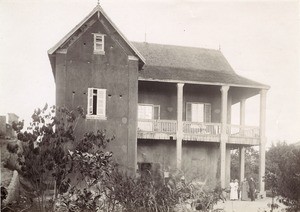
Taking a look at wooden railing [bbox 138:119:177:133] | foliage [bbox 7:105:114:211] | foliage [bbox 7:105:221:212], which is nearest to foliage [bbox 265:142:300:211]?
foliage [bbox 7:105:221:212]

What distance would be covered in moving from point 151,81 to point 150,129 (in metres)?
2.85

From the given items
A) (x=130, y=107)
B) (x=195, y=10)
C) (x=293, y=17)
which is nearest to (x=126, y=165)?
(x=130, y=107)

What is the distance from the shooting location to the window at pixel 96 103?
68.3 feet

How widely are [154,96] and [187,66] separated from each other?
2.91m

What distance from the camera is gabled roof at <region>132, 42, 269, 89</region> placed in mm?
23656

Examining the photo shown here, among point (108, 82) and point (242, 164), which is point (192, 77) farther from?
point (242, 164)

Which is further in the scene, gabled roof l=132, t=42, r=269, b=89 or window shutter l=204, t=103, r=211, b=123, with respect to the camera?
window shutter l=204, t=103, r=211, b=123

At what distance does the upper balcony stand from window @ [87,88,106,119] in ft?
10.2

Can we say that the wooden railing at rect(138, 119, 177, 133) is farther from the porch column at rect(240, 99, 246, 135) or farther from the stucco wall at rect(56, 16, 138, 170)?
the porch column at rect(240, 99, 246, 135)

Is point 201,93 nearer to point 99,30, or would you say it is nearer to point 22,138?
point 99,30

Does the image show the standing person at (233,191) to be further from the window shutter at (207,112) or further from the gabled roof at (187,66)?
the gabled roof at (187,66)

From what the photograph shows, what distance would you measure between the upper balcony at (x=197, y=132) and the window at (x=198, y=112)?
5.74 ft

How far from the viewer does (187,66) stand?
2658 cm

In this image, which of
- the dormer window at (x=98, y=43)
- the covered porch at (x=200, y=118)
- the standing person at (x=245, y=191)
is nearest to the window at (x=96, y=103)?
the dormer window at (x=98, y=43)
